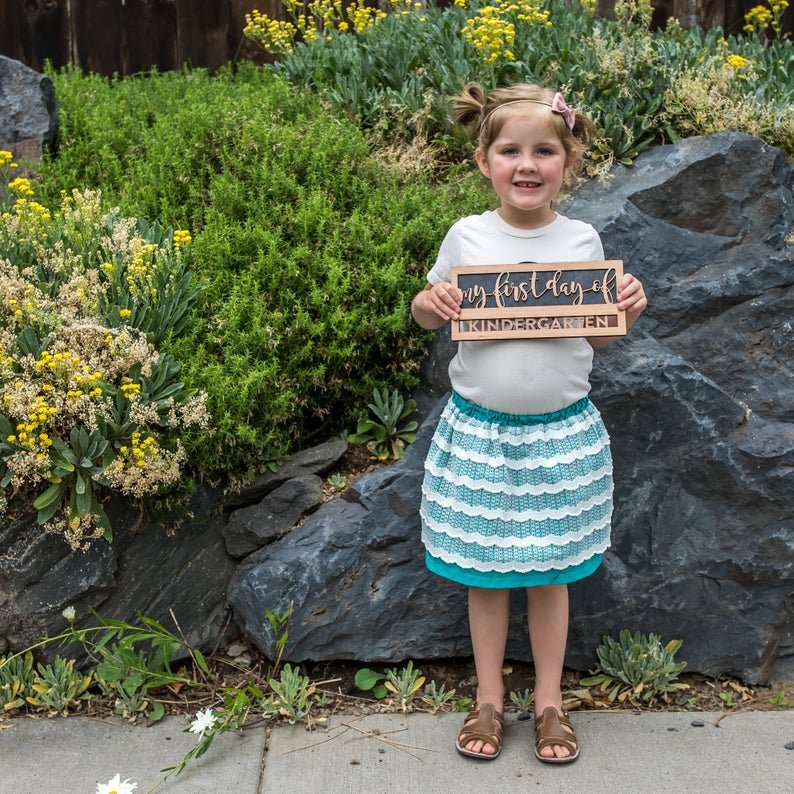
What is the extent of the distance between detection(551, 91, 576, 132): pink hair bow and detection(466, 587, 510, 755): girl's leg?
4.51ft

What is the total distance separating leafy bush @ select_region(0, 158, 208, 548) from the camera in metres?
3.04

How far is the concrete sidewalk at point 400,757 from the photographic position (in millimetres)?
2881

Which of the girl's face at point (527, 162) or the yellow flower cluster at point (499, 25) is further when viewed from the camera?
the yellow flower cluster at point (499, 25)

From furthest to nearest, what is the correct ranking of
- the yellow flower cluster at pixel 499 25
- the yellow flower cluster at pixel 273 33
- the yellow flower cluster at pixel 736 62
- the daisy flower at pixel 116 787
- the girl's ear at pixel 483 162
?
1. the yellow flower cluster at pixel 273 33
2. the yellow flower cluster at pixel 499 25
3. the yellow flower cluster at pixel 736 62
4. the girl's ear at pixel 483 162
5. the daisy flower at pixel 116 787

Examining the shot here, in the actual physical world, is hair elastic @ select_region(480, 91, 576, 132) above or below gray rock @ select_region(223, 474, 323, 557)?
above

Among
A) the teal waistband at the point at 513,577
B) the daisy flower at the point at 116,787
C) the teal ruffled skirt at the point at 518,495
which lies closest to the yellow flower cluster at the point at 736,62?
the teal ruffled skirt at the point at 518,495

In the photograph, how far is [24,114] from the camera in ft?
15.9

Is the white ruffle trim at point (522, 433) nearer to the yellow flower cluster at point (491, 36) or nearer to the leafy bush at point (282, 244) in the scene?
the leafy bush at point (282, 244)

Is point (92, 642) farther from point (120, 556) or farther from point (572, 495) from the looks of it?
point (572, 495)

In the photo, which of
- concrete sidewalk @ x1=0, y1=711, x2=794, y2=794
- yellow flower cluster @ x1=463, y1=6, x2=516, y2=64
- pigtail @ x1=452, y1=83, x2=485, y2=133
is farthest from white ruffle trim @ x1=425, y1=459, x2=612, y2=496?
yellow flower cluster @ x1=463, y1=6, x2=516, y2=64

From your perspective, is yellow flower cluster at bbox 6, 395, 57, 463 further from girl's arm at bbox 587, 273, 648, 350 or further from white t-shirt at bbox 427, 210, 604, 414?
girl's arm at bbox 587, 273, 648, 350

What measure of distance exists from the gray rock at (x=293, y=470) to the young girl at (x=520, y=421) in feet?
1.97

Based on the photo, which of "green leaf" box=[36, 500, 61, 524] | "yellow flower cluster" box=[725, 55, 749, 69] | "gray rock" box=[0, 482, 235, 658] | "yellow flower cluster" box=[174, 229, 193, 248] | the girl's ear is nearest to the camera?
the girl's ear

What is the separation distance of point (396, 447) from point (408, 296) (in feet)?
1.86
